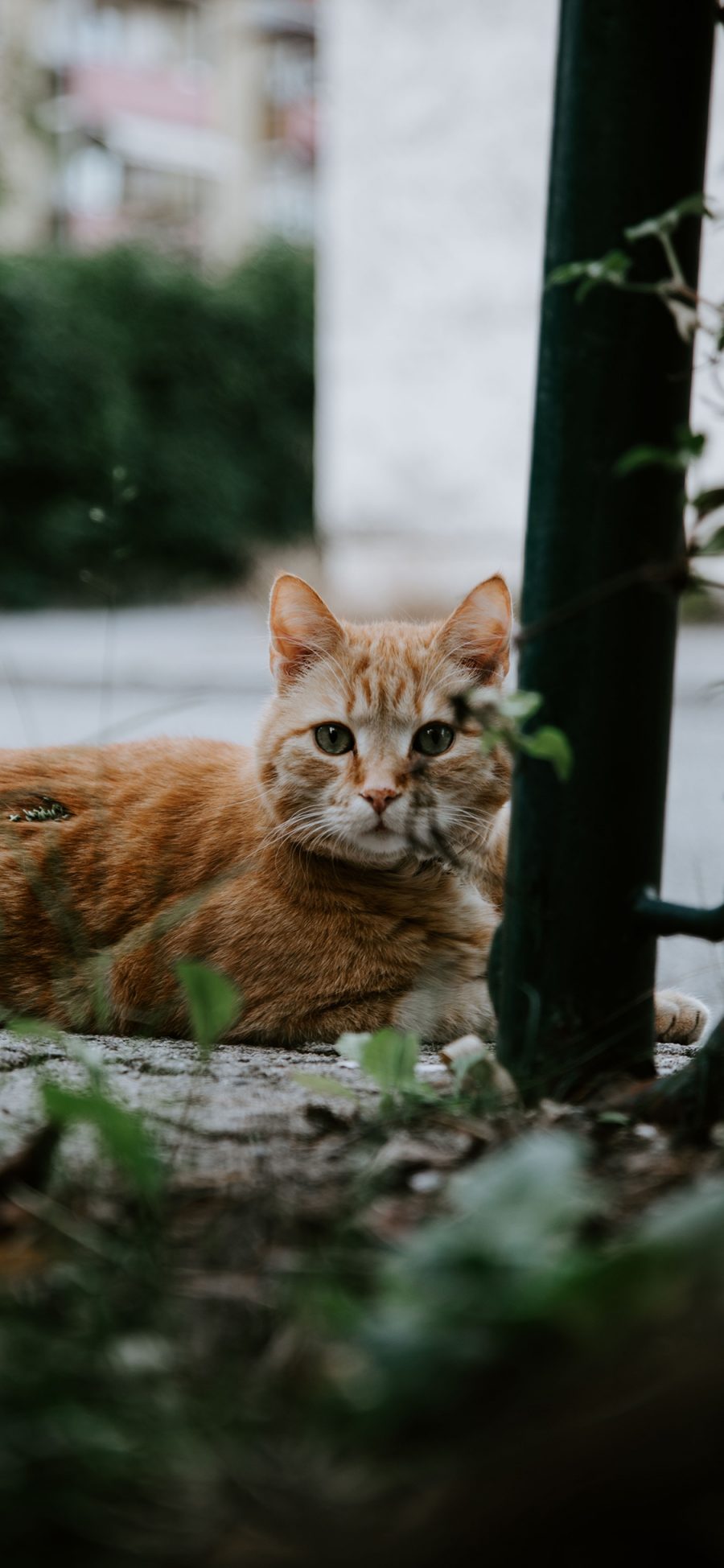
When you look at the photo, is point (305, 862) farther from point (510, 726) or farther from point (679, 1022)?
point (510, 726)

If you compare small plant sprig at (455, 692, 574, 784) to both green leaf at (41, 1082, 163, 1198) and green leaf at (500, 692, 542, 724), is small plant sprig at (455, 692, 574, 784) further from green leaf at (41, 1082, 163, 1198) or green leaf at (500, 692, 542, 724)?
green leaf at (41, 1082, 163, 1198)

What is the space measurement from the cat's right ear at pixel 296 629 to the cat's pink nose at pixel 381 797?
363 millimetres

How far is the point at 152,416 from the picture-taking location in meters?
13.7

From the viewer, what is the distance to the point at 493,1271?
74cm

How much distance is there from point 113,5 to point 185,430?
1668 cm

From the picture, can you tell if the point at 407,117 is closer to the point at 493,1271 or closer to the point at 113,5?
the point at 493,1271

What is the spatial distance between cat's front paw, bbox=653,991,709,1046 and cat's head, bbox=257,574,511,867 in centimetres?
37

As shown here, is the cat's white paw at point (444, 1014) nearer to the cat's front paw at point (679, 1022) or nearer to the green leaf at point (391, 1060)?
the cat's front paw at point (679, 1022)

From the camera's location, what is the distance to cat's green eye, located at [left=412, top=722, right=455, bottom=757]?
2125 mm

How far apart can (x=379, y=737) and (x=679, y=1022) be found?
62 cm

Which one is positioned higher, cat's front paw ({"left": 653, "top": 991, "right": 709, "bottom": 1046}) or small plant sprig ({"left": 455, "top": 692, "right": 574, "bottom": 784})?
small plant sprig ({"left": 455, "top": 692, "right": 574, "bottom": 784})

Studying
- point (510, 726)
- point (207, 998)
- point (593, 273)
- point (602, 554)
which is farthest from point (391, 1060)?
point (593, 273)

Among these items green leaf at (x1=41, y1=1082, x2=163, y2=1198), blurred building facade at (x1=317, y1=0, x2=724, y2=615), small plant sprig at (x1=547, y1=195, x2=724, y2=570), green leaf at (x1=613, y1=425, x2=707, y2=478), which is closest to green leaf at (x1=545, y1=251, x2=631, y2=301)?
small plant sprig at (x1=547, y1=195, x2=724, y2=570)

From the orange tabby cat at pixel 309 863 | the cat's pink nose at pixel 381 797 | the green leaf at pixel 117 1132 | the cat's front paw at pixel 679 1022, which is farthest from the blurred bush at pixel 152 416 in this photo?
the green leaf at pixel 117 1132
